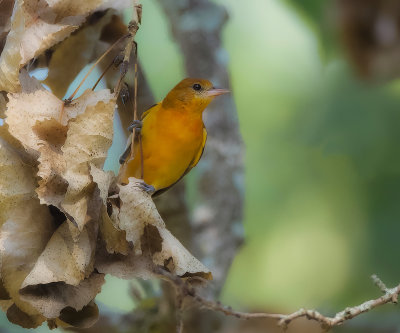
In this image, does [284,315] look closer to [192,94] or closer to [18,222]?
[18,222]

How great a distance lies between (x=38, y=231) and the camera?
201 centimetres

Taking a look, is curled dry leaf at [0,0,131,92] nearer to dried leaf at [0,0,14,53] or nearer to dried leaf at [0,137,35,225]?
dried leaf at [0,0,14,53]

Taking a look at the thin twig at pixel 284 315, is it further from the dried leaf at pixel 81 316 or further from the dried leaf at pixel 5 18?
the dried leaf at pixel 5 18

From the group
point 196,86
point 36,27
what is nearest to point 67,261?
point 36,27

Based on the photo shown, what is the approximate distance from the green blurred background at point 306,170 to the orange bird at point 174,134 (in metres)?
4.38

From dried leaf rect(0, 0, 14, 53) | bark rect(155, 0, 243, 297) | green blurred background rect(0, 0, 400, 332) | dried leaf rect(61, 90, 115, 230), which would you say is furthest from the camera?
green blurred background rect(0, 0, 400, 332)

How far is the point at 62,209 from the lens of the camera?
1.94 m

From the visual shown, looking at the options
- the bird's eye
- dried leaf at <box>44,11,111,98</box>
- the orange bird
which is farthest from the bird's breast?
dried leaf at <box>44,11,111,98</box>

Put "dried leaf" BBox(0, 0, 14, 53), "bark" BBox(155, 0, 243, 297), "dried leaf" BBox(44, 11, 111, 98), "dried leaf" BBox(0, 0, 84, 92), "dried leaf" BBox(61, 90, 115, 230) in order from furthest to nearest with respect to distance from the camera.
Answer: "bark" BBox(155, 0, 243, 297) → "dried leaf" BBox(44, 11, 111, 98) → "dried leaf" BBox(0, 0, 14, 53) → "dried leaf" BBox(0, 0, 84, 92) → "dried leaf" BBox(61, 90, 115, 230)

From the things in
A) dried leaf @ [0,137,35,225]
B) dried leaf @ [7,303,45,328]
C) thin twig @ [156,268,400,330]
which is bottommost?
thin twig @ [156,268,400,330]

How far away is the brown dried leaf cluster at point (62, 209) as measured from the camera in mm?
1968

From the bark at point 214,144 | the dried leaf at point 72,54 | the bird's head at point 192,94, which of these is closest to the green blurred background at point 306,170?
the bark at point 214,144

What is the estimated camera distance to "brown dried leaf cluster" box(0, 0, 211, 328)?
1968 millimetres

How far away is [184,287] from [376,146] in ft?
22.5
